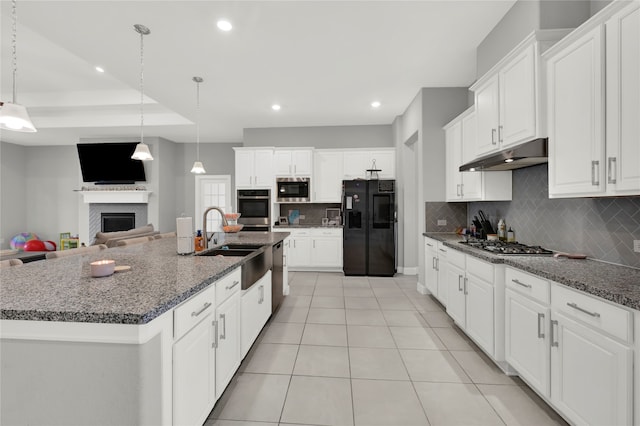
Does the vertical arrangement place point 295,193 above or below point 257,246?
above

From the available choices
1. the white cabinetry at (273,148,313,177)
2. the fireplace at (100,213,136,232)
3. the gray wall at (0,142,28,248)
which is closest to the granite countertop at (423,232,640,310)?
the white cabinetry at (273,148,313,177)

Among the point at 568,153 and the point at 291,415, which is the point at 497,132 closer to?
the point at 568,153

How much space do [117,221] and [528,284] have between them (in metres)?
8.19

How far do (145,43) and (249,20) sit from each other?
1.25 metres

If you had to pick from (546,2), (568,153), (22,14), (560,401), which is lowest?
(560,401)

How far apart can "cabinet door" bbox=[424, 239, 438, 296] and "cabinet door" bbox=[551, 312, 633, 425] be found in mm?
2025

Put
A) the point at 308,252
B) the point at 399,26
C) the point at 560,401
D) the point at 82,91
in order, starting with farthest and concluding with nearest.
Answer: the point at 308,252
the point at 82,91
the point at 399,26
the point at 560,401

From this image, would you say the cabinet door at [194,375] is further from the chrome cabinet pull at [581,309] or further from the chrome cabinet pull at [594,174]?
the chrome cabinet pull at [594,174]

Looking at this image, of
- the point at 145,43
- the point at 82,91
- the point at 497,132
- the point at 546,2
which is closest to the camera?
the point at 546,2

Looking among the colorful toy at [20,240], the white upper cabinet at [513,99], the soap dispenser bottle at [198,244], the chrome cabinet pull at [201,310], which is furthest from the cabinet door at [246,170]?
the colorful toy at [20,240]

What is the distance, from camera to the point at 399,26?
2.85m

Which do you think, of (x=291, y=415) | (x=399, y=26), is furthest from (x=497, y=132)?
(x=291, y=415)

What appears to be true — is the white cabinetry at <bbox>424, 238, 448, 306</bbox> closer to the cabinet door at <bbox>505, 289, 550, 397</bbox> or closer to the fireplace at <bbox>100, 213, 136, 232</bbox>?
the cabinet door at <bbox>505, 289, 550, 397</bbox>

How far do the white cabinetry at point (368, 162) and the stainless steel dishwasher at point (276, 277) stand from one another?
2804 mm
